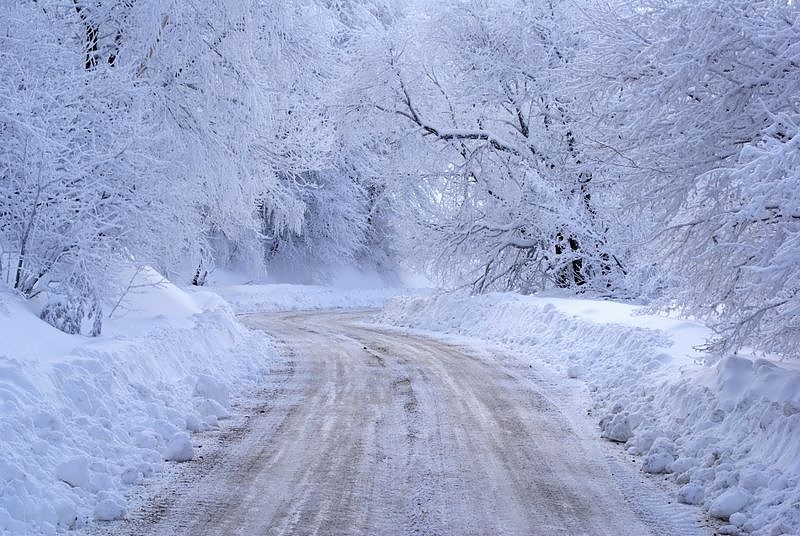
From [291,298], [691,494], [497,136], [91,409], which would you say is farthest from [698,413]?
[291,298]

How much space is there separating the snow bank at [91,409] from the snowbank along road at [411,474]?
0.42 metres

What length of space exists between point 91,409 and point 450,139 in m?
17.9

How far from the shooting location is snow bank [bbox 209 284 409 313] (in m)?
33.8

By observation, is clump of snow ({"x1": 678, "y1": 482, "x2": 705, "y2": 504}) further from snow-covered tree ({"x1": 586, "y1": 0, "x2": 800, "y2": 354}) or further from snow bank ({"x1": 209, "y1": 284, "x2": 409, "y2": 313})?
snow bank ({"x1": 209, "y1": 284, "x2": 409, "y2": 313})

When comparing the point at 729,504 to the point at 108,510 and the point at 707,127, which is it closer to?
the point at 707,127

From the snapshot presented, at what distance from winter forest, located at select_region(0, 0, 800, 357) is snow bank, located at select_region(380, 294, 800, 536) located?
0.56 metres

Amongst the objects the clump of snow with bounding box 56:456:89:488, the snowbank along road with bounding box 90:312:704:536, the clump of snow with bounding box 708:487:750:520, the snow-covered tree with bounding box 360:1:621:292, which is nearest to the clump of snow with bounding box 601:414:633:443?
the snowbank along road with bounding box 90:312:704:536

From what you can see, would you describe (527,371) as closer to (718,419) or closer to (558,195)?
(718,419)

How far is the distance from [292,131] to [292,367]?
6000mm

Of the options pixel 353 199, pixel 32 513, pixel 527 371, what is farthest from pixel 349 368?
pixel 353 199

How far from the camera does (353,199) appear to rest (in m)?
43.5

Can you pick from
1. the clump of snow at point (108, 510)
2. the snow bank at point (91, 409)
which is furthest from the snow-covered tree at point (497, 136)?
the clump of snow at point (108, 510)

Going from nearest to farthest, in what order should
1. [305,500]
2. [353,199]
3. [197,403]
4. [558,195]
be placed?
1. [305,500]
2. [197,403]
3. [558,195]
4. [353,199]

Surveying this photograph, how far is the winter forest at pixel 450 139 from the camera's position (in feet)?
28.6
